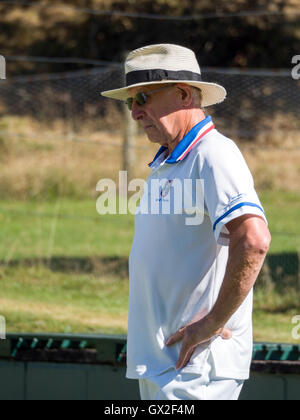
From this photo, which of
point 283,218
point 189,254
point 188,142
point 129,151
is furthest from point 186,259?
point 129,151

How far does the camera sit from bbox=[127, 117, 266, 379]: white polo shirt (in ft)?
7.76

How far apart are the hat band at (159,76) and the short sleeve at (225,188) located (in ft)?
1.01

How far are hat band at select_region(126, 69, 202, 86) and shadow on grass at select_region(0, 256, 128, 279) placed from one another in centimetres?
541

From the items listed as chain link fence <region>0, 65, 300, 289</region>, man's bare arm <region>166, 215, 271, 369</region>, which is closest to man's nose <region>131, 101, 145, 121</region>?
man's bare arm <region>166, 215, 271, 369</region>

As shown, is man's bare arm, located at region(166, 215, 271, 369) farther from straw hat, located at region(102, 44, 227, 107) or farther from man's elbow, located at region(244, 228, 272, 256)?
straw hat, located at region(102, 44, 227, 107)

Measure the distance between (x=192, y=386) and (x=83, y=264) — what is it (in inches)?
240

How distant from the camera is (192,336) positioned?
95.0 inches

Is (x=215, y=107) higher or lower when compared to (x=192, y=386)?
higher

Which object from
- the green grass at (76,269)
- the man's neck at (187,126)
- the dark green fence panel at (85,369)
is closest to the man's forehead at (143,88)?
the man's neck at (187,126)

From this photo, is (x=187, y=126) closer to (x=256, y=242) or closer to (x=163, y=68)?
(x=163, y=68)

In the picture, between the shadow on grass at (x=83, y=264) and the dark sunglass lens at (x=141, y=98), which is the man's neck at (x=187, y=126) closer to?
the dark sunglass lens at (x=141, y=98)

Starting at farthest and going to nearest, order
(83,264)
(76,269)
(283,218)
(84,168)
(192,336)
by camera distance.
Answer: (84,168)
(283,218)
(83,264)
(76,269)
(192,336)

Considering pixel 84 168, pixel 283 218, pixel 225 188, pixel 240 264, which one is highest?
pixel 84 168

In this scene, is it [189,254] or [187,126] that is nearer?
[189,254]
